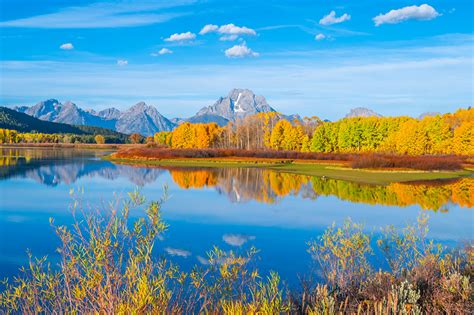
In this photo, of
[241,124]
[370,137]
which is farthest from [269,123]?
[370,137]

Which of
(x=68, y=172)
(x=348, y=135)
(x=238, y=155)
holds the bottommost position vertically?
(x=68, y=172)

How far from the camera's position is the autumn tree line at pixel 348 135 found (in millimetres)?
86250

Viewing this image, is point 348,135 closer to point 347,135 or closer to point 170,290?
point 347,135

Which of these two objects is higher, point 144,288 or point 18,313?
point 144,288

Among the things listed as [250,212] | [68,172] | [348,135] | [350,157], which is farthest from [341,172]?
[348,135]

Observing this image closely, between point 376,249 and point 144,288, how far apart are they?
11.8m

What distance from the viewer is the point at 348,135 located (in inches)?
3979

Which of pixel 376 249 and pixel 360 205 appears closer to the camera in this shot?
pixel 376 249

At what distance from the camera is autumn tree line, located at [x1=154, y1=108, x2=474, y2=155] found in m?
86.2

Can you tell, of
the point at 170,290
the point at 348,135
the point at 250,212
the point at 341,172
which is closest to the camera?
the point at 170,290

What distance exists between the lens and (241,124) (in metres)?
129

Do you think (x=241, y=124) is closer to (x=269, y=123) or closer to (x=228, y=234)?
(x=269, y=123)

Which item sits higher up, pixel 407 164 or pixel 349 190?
pixel 407 164

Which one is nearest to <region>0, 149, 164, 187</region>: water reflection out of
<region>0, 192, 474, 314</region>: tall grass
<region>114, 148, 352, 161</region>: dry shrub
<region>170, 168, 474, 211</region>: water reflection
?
<region>170, 168, 474, 211</region>: water reflection
